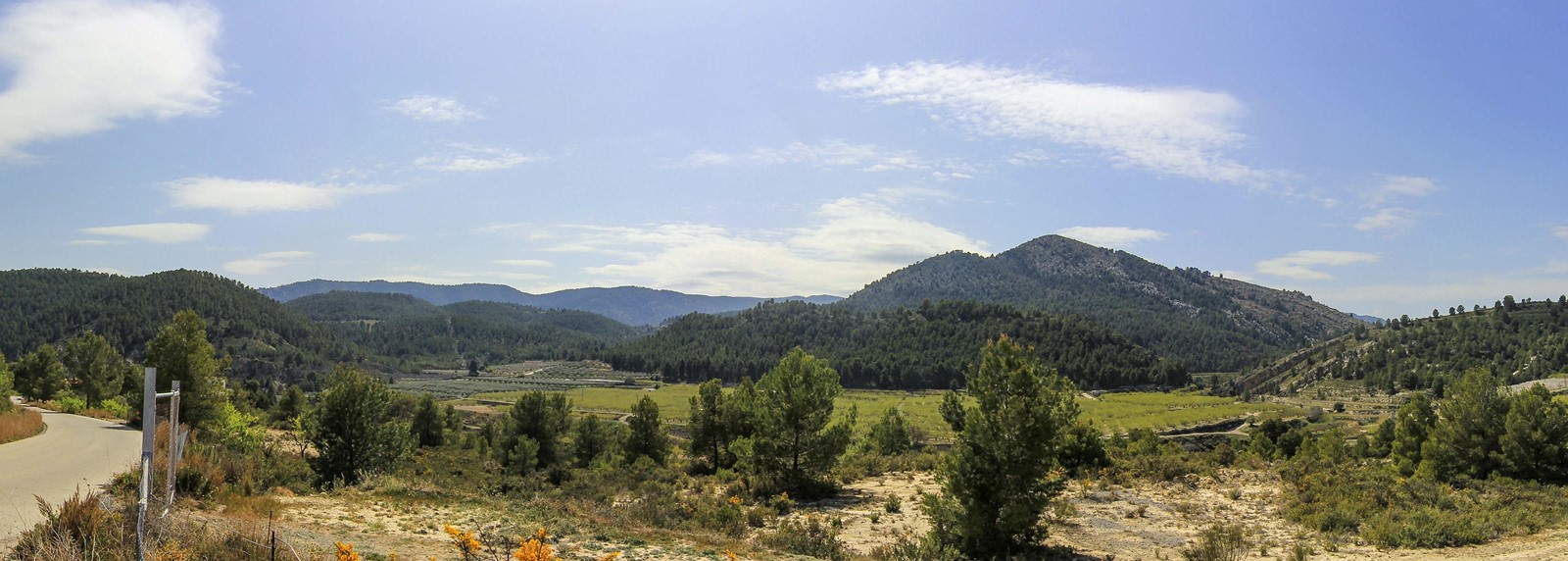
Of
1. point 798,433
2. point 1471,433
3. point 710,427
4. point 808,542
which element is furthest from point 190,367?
point 1471,433

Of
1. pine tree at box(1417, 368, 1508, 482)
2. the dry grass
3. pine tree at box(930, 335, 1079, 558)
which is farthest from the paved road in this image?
pine tree at box(1417, 368, 1508, 482)

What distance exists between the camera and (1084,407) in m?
96.9

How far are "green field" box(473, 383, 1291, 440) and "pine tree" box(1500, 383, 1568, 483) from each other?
3754 centimetres

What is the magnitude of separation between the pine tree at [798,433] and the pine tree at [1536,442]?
75.3ft

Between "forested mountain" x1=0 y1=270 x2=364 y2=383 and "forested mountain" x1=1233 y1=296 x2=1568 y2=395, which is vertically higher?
"forested mountain" x1=0 y1=270 x2=364 y2=383

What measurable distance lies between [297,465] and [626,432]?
20587 millimetres

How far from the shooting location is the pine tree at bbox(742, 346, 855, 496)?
28.9m

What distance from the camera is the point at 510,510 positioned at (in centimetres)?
1834

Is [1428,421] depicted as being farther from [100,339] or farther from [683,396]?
[683,396]

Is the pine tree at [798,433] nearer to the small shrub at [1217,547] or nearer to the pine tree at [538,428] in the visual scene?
the small shrub at [1217,547]

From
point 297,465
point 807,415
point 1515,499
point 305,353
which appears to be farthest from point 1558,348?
point 305,353

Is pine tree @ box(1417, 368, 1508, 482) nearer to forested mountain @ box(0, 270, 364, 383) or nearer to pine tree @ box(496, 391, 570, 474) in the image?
pine tree @ box(496, 391, 570, 474)

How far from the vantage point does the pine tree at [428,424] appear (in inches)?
2121

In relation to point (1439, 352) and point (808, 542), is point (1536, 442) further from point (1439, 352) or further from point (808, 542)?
point (1439, 352)
